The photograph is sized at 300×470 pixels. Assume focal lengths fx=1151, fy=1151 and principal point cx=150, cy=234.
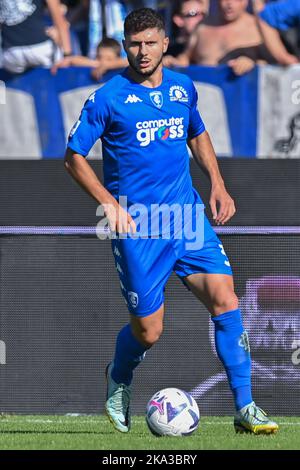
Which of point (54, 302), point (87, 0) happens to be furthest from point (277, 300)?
point (87, 0)

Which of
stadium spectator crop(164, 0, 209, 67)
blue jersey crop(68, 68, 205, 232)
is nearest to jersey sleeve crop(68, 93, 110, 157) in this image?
blue jersey crop(68, 68, 205, 232)

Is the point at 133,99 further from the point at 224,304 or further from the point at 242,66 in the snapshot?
the point at 242,66

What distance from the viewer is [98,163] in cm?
863

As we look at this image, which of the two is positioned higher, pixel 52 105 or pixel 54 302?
pixel 52 105

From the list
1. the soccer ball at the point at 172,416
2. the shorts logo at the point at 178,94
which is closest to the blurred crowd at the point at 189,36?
the shorts logo at the point at 178,94

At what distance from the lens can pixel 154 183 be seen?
21.7 feet

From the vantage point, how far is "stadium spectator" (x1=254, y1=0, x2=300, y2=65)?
34.9ft

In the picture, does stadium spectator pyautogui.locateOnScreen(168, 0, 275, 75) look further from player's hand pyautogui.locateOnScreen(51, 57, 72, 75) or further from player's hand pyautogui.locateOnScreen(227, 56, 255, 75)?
player's hand pyautogui.locateOnScreen(51, 57, 72, 75)

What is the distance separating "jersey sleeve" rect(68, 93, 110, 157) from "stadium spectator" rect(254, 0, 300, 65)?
4393 millimetres

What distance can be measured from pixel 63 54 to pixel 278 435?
5.71 meters

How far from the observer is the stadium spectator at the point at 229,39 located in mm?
10547

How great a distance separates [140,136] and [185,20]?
5004mm
